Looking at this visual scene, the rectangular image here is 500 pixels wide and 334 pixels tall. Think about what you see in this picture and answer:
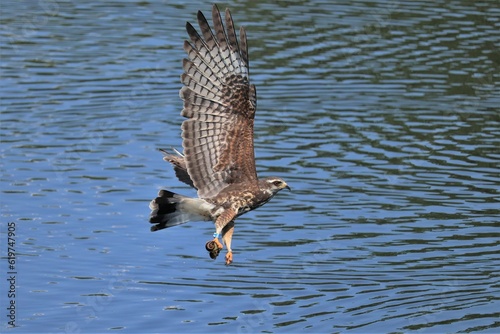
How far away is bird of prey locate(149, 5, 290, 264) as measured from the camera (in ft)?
42.1

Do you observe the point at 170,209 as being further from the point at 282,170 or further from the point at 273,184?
the point at 282,170

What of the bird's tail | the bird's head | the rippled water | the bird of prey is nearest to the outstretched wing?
the bird of prey

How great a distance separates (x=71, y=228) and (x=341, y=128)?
518 centimetres

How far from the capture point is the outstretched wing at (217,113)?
12852 millimetres

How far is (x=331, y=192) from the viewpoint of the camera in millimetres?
18062

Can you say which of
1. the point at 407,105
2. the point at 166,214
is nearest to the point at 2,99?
the point at 407,105

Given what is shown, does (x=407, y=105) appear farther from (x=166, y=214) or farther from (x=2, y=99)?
(x=166, y=214)

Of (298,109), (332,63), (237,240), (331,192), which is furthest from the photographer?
(332,63)

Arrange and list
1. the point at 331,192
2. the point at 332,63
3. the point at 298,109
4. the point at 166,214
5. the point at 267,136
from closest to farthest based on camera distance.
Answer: the point at 166,214 → the point at 331,192 → the point at 267,136 → the point at 298,109 → the point at 332,63

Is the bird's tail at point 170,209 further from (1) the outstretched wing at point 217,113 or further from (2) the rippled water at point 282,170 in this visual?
(2) the rippled water at point 282,170

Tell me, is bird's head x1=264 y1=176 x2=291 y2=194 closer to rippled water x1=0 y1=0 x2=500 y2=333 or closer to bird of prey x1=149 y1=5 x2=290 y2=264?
bird of prey x1=149 y1=5 x2=290 y2=264

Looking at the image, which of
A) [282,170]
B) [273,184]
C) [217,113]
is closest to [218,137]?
[217,113]

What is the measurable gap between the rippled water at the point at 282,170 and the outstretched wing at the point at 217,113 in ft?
5.82

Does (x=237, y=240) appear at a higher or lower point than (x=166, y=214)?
lower
